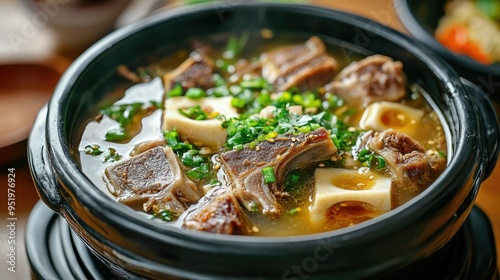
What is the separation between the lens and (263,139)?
237 cm

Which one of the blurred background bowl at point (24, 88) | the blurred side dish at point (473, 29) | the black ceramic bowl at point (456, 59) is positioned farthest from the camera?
the blurred side dish at point (473, 29)

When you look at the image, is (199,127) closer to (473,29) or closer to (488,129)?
(488,129)

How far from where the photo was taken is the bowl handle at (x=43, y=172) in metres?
2.17

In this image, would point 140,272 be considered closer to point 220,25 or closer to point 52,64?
point 220,25

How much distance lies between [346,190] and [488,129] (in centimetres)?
60

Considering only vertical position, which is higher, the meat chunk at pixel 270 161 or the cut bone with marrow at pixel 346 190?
the meat chunk at pixel 270 161

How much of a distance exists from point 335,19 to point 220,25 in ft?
1.75

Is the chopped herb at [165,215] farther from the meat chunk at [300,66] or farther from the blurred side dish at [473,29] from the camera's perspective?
the blurred side dish at [473,29]

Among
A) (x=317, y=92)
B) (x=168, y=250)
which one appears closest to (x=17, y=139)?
(x=317, y=92)

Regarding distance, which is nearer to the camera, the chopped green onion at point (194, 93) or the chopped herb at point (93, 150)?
the chopped herb at point (93, 150)

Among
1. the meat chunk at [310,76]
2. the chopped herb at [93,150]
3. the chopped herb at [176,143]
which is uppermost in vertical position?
the chopped herb at [93,150]

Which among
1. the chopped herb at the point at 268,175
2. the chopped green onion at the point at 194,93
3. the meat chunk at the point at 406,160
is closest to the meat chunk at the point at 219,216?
the chopped herb at the point at 268,175

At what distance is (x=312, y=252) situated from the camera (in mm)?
1806

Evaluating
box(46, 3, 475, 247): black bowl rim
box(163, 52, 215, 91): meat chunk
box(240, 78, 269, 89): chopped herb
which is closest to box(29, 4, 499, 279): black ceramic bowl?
box(46, 3, 475, 247): black bowl rim
